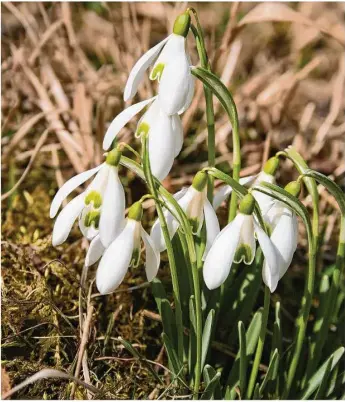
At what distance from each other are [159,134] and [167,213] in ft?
0.48

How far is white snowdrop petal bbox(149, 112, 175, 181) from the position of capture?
1.11m

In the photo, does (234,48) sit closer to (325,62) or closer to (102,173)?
(325,62)

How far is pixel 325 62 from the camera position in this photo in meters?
2.98

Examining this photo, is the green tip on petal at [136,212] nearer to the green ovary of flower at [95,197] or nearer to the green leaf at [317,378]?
the green ovary of flower at [95,197]

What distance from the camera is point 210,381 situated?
1220 mm

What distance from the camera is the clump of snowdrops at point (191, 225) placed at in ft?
3.58

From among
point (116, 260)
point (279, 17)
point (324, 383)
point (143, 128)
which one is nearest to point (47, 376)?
point (116, 260)

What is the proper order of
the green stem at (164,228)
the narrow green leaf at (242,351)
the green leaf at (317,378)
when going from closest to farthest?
1. the green stem at (164,228)
2. the narrow green leaf at (242,351)
3. the green leaf at (317,378)

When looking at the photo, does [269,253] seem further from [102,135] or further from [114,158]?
[102,135]

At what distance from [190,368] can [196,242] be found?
0.77 ft

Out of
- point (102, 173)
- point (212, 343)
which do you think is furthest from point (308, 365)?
point (102, 173)

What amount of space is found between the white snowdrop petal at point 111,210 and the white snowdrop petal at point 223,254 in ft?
0.50

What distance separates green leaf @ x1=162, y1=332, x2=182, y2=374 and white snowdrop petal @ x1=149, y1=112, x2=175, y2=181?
1.03 feet

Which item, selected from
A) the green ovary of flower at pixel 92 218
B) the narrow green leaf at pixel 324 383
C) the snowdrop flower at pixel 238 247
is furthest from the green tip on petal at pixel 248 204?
the narrow green leaf at pixel 324 383
